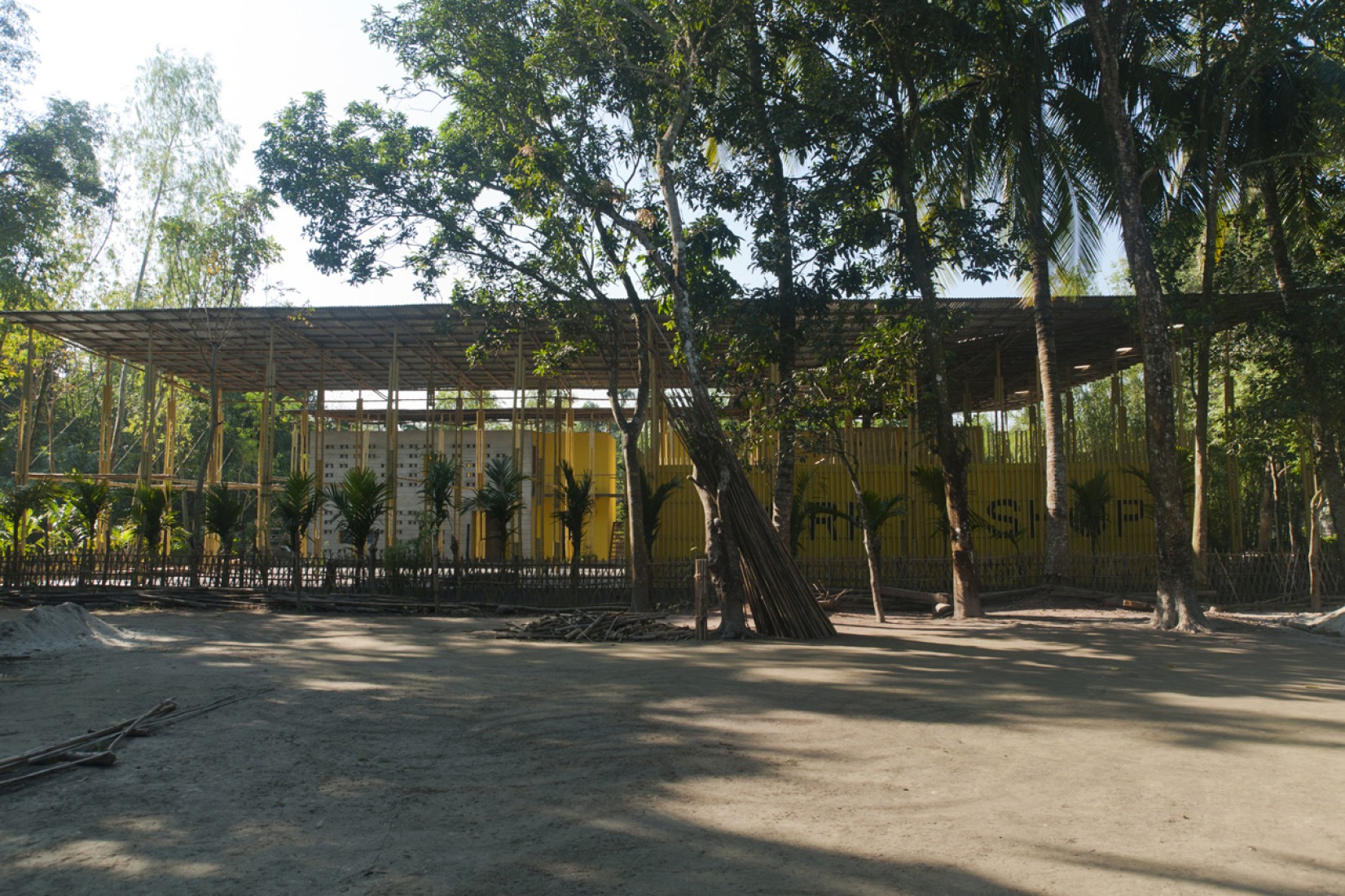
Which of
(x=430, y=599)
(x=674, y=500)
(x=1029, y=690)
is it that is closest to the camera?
(x=1029, y=690)

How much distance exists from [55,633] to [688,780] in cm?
760

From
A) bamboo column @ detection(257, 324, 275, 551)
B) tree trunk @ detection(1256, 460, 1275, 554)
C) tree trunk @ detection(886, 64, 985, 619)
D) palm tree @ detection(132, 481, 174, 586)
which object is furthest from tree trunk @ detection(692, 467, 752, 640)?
tree trunk @ detection(1256, 460, 1275, 554)

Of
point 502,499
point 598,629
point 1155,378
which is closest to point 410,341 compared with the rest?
point 502,499

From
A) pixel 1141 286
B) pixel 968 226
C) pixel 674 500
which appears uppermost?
pixel 968 226

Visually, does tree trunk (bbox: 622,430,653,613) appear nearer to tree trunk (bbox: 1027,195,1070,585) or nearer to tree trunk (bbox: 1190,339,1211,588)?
tree trunk (bbox: 1027,195,1070,585)

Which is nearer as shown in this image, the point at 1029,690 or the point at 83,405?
the point at 1029,690

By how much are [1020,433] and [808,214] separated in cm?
946

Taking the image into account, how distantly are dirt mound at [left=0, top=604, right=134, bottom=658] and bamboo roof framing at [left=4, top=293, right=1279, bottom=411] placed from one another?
6.16 metres

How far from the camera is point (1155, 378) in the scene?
1045 cm

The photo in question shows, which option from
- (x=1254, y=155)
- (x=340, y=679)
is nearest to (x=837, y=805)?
(x=340, y=679)

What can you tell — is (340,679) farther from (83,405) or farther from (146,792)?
(83,405)

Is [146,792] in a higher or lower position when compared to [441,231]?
lower

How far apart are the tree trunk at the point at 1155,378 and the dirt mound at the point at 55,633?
450 inches

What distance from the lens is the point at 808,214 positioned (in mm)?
10789
